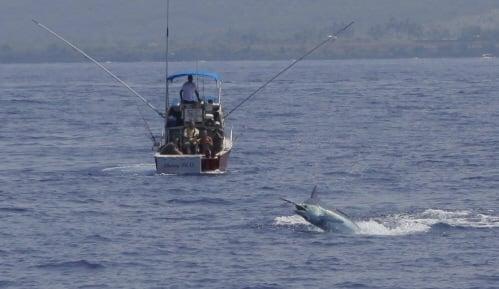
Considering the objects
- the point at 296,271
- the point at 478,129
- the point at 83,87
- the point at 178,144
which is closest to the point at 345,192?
the point at 178,144

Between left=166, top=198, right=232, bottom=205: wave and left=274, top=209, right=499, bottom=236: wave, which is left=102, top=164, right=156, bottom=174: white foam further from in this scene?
left=274, top=209, right=499, bottom=236: wave

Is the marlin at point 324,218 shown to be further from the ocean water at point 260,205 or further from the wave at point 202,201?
the wave at point 202,201

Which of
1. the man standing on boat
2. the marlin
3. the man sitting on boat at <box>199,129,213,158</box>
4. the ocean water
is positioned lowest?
the ocean water

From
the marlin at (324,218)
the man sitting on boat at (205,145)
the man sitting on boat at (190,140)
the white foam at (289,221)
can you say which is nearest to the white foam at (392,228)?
the marlin at (324,218)

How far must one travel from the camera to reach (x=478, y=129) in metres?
66.8

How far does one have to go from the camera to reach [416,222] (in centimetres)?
3966

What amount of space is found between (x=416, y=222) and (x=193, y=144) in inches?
499

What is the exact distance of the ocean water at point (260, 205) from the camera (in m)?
34.3

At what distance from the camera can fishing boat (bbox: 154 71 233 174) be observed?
165ft

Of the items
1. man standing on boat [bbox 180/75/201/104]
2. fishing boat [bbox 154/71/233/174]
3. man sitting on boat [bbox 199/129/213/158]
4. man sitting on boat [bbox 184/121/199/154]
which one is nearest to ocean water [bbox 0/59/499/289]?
fishing boat [bbox 154/71/233/174]

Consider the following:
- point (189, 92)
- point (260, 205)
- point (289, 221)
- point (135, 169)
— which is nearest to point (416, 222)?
point (289, 221)

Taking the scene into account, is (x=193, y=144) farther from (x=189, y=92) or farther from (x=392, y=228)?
(x=392, y=228)

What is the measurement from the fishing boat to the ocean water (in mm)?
509

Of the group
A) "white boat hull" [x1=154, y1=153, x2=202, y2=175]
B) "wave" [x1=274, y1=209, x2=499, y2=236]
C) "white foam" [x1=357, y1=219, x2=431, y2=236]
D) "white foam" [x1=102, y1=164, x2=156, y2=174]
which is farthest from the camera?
"white foam" [x1=102, y1=164, x2=156, y2=174]
